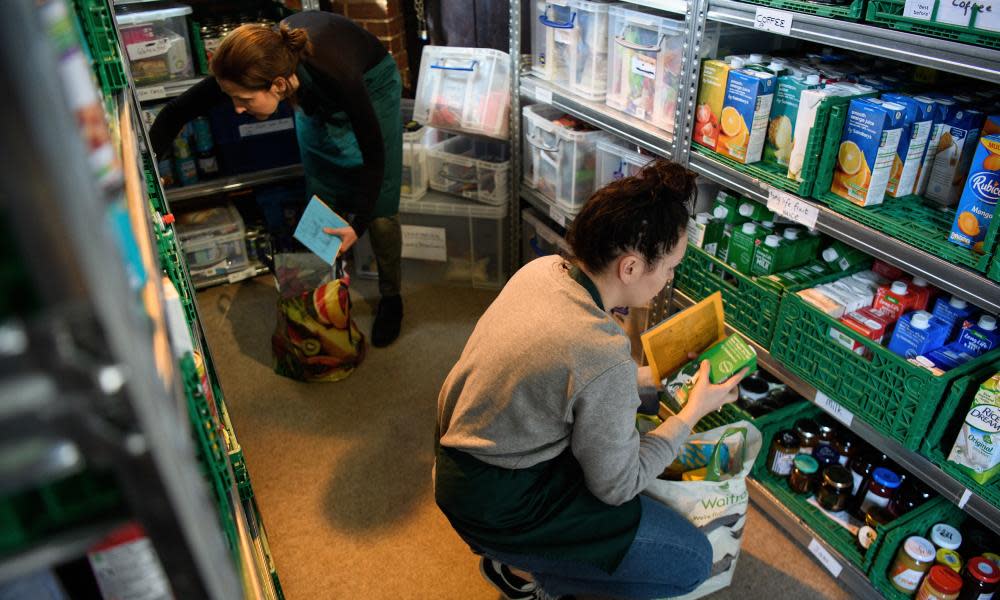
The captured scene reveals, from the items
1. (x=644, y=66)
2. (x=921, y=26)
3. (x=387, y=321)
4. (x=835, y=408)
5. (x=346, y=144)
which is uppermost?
(x=921, y=26)

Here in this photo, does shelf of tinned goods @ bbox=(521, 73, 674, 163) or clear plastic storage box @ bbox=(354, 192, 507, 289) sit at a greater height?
shelf of tinned goods @ bbox=(521, 73, 674, 163)

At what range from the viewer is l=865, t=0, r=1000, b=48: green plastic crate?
1.42m

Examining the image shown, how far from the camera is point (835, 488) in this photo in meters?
2.06

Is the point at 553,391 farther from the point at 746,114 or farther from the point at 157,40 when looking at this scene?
the point at 157,40

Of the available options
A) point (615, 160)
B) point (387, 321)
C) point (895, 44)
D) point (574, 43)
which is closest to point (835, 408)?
point (895, 44)

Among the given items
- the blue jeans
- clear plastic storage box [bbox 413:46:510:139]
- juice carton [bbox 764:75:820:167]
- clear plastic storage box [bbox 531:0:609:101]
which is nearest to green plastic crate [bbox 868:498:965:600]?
the blue jeans

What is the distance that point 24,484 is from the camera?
1.34ft

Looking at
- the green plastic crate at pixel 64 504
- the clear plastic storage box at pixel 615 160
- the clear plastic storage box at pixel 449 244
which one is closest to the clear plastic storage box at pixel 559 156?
the clear plastic storage box at pixel 615 160

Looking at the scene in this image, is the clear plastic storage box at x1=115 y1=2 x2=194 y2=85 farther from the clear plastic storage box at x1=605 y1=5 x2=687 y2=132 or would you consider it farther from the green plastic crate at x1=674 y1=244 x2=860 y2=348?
the green plastic crate at x1=674 y1=244 x2=860 y2=348

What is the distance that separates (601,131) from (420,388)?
123 centimetres

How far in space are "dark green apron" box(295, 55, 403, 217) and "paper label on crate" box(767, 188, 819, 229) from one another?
1.44 m

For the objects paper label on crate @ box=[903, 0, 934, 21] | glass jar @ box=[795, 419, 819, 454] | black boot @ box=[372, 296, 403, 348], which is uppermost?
paper label on crate @ box=[903, 0, 934, 21]

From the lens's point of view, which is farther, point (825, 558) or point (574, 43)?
point (574, 43)

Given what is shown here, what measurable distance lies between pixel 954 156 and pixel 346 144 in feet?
6.53
